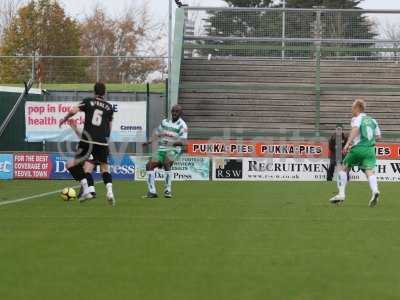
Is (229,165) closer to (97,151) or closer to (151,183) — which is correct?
(151,183)

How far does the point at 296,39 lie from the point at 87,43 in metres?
30.7

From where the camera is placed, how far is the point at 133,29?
65062 millimetres

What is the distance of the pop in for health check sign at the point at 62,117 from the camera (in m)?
31.7

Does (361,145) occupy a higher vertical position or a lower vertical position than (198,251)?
higher

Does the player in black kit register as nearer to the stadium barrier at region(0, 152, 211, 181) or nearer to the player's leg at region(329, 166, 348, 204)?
the player's leg at region(329, 166, 348, 204)

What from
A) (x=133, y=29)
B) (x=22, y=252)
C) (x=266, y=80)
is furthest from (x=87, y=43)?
(x=22, y=252)

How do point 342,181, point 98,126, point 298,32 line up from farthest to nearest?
point 298,32, point 342,181, point 98,126

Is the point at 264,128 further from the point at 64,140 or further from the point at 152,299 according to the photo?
the point at 152,299

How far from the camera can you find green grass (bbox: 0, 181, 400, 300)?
7.29 m

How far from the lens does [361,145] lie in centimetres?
1639

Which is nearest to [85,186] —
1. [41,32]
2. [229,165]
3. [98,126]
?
[98,126]

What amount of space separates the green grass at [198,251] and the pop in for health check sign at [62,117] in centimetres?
1535

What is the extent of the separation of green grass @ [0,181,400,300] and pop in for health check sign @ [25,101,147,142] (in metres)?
15.4

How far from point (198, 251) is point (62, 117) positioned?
23.3m
